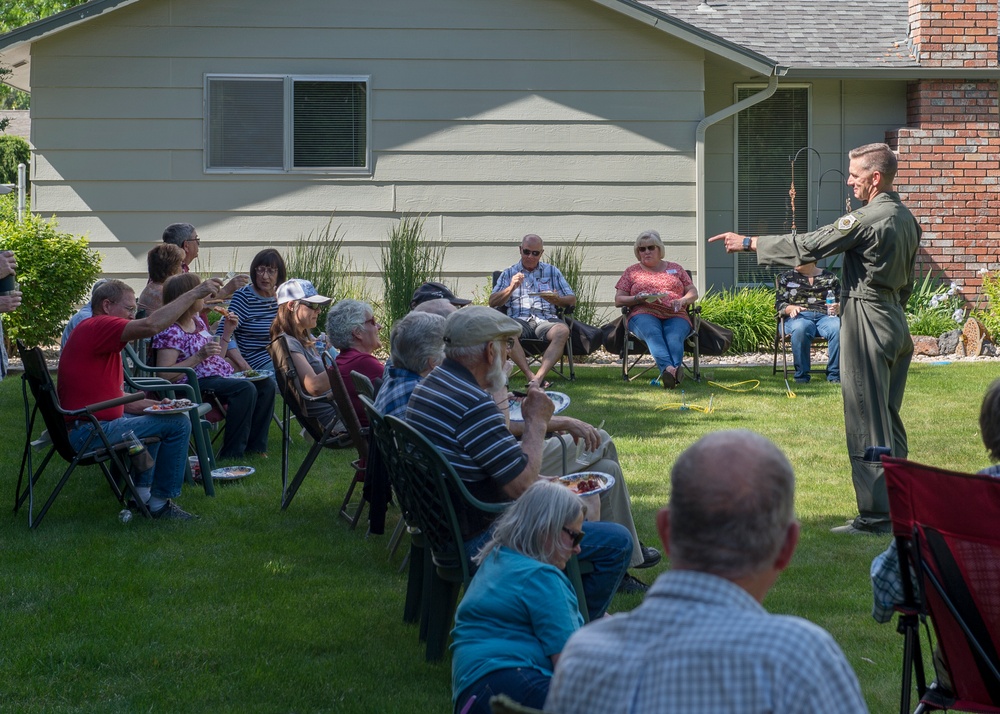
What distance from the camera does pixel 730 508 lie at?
1.64 metres

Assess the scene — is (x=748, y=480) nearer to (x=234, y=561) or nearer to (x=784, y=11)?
(x=234, y=561)

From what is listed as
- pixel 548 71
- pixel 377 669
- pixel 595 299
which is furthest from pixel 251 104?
pixel 377 669

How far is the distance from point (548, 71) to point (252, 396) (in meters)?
5.91

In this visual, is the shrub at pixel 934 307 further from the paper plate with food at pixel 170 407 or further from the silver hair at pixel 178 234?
the paper plate with food at pixel 170 407

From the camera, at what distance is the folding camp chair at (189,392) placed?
6.41 metres

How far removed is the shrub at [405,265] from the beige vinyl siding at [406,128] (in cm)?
16

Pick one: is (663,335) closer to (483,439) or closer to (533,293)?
(533,293)

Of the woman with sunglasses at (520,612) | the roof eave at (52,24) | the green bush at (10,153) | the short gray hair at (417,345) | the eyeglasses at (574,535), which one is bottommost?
the woman with sunglasses at (520,612)

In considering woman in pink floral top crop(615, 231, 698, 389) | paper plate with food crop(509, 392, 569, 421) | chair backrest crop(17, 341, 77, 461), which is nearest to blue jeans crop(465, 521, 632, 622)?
paper plate with food crop(509, 392, 569, 421)

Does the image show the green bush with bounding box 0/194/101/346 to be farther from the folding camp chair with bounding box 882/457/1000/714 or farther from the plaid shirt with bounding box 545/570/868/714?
the plaid shirt with bounding box 545/570/868/714

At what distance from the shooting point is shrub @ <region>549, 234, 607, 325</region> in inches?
467

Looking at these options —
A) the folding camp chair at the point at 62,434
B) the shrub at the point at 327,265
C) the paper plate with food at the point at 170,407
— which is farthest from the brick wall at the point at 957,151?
the folding camp chair at the point at 62,434

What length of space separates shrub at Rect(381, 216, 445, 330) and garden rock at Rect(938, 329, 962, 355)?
527cm

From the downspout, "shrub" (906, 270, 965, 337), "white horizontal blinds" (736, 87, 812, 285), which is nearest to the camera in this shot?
the downspout
